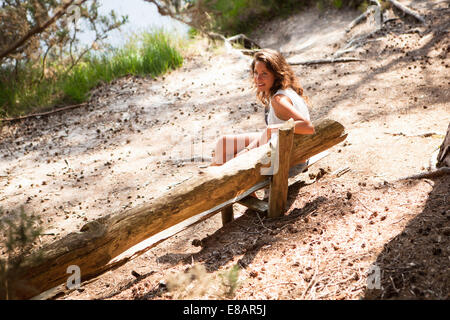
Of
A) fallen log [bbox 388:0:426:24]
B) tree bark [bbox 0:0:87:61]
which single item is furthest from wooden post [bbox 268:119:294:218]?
fallen log [bbox 388:0:426:24]

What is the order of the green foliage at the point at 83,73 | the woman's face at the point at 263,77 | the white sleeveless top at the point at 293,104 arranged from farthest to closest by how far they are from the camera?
1. the green foliage at the point at 83,73
2. the woman's face at the point at 263,77
3. the white sleeveless top at the point at 293,104

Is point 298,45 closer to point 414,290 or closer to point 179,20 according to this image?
point 179,20

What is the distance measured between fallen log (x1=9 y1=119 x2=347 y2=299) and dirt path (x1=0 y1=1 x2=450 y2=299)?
41 cm

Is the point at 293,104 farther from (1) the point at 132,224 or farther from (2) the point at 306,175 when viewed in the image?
(1) the point at 132,224

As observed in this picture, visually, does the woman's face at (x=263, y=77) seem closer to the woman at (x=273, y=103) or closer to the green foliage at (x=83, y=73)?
the woman at (x=273, y=103)

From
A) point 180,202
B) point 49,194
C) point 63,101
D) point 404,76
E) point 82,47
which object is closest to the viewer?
point 180,202

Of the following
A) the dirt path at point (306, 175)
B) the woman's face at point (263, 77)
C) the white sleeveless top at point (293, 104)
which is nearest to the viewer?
the dirt path at point (306, 175)

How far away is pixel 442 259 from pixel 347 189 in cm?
151

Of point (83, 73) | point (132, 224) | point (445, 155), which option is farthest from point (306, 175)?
point (83, 73)

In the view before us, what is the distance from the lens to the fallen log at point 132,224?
7.80 ft

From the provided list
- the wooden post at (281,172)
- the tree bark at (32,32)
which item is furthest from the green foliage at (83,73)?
the wooden post at (281,172)

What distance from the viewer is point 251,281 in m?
2.66

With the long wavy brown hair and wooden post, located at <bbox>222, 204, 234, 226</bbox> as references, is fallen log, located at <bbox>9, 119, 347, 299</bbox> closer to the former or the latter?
wooden post, located at <bbox>222, 204, 234, 226</bbox>
